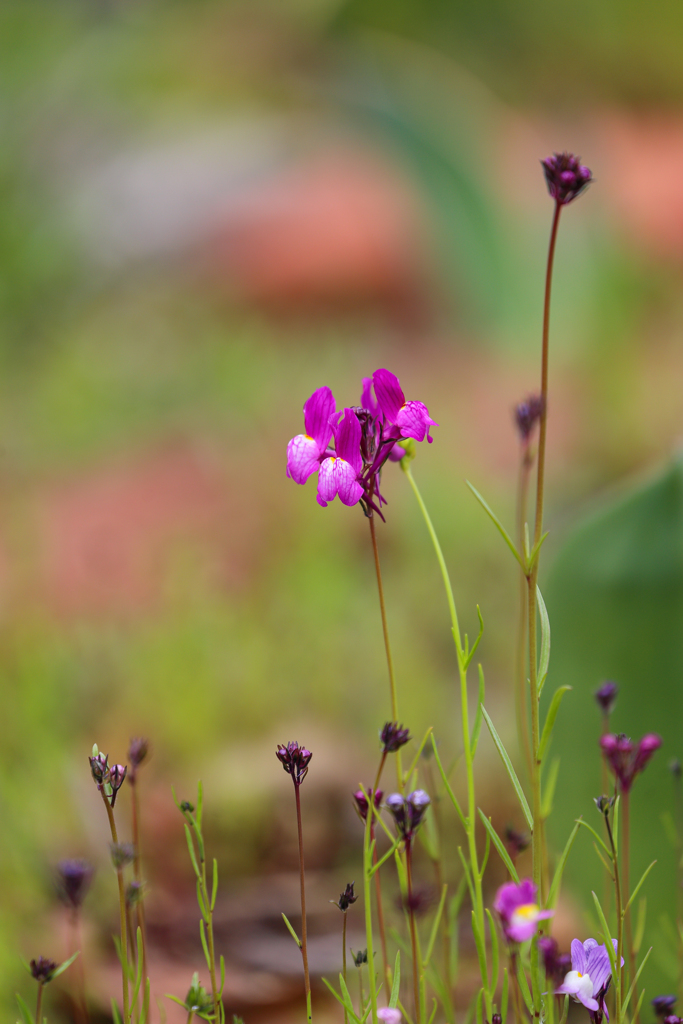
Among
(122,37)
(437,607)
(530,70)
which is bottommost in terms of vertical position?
(437,607)

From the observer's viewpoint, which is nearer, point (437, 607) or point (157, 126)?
point (437, 607)

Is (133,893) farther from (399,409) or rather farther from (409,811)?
(399,409)

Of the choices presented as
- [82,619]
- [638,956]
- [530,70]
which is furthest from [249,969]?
[530,70]

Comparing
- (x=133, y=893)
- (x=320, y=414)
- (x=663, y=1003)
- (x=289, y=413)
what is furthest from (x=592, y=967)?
(x=289, y=413)

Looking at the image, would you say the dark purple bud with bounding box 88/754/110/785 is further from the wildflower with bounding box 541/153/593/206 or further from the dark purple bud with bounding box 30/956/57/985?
the wildflower with bounding box 541/153/593/206

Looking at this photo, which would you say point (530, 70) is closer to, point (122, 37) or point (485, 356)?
point (122, 37)

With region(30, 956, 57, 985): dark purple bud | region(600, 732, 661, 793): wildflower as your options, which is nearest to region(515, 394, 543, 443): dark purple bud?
region(600, 732, 661, 793): wildflower

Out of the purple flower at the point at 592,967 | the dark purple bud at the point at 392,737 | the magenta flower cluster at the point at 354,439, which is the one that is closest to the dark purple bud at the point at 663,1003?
the purple flower at the point at 592,967

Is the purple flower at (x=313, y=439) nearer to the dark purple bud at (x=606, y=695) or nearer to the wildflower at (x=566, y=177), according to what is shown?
the wildflower at (x=566, y=177)
